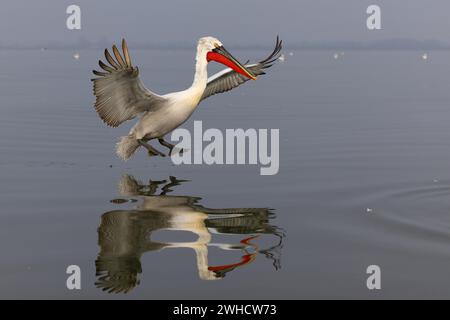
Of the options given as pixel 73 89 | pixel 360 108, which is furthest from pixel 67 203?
pixel 73 89

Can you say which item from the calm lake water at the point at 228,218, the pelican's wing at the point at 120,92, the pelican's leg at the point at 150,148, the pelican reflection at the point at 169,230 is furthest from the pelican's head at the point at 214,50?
the pelican reflection at the point at 169,230

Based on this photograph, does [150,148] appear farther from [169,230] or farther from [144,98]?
[169,230]

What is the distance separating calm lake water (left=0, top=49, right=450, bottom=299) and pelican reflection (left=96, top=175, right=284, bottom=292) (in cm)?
3

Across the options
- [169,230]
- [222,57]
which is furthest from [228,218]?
[222,57]

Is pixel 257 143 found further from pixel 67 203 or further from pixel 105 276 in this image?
pixel 105 276

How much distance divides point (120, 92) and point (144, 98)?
0.54m

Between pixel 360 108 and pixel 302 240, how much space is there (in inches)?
829

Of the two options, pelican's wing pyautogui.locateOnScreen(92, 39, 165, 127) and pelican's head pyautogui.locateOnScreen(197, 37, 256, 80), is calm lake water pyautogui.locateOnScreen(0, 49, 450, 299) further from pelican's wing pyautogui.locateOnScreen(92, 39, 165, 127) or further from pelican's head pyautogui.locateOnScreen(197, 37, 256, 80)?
pelican's head pyautogui.locateOnScreen(197, 37, 256, 80)

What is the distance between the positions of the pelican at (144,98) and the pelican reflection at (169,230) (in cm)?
158

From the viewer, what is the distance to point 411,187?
14.5 metres

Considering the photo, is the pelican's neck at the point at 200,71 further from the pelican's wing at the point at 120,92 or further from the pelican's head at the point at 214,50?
the pelican's wing at the point at 120,92

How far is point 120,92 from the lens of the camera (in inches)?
553

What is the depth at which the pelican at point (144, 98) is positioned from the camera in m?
13.6

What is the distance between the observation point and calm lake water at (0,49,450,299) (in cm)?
911
